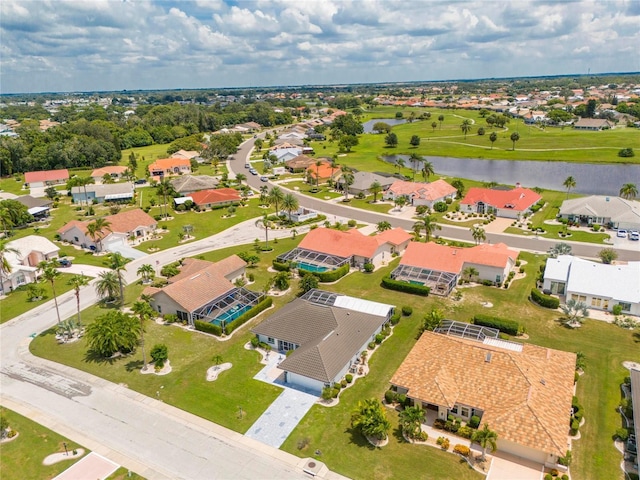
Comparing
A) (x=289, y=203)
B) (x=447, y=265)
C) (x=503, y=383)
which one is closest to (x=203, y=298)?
(x=447, y=265)

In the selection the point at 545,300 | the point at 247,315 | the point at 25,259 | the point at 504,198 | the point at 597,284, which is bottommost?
the point at 247,315

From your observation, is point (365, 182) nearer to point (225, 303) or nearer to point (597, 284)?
point (597, 284)

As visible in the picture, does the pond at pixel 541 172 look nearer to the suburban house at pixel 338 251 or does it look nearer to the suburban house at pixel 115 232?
the suburban house at pixel 338 251

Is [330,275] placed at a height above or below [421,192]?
below

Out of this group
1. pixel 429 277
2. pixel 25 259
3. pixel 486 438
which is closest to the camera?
pixel 486 438

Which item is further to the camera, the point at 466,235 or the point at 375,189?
the point at 375,189

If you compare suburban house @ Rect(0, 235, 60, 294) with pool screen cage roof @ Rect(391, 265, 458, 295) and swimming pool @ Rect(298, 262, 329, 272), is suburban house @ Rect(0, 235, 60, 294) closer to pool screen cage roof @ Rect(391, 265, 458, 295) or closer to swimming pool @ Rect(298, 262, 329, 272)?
swimming pool @ Rect(298, 262, 329, 272)
